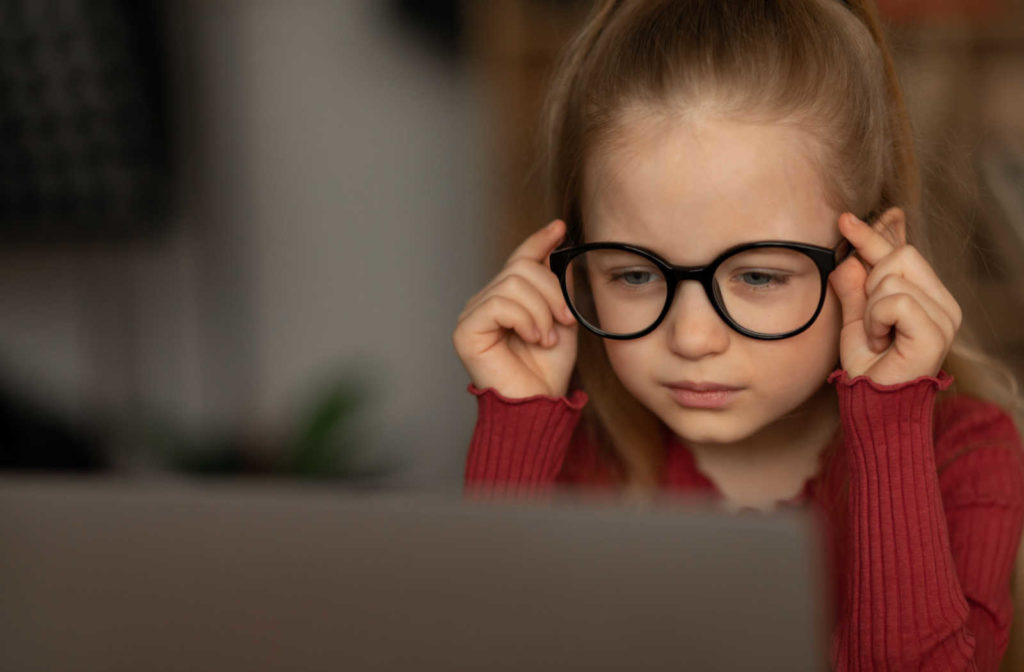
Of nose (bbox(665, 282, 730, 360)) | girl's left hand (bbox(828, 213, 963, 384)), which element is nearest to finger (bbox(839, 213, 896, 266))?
girl's left hand (bbox(828, 213, 963, 384))

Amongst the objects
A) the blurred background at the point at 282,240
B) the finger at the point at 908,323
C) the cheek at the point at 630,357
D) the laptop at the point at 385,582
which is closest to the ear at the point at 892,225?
the finger at the point at 908,323

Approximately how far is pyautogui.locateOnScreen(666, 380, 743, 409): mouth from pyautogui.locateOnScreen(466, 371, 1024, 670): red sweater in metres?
0.08

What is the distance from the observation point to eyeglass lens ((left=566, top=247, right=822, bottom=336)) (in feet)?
2.61

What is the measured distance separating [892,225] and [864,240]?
3.0 inches

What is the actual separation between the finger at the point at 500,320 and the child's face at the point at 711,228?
90 mm

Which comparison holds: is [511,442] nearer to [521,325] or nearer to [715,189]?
[521,325]

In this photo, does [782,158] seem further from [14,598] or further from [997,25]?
[997,25]

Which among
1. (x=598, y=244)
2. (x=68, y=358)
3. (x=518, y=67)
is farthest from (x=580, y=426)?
(x=68, y=358)

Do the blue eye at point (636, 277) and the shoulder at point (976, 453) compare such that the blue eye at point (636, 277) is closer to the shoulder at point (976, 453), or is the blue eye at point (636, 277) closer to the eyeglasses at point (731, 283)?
the eyeglasses at point (731, 283)

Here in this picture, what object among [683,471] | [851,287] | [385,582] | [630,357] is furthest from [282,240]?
[385,582]

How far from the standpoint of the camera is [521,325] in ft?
3.04

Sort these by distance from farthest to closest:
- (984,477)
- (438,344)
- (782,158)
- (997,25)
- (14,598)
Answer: (438,344) → (997,25) → (984,477) → (782,158) → (14,598)

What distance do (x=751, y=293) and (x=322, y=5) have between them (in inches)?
83.1

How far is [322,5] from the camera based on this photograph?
8.65 feet
